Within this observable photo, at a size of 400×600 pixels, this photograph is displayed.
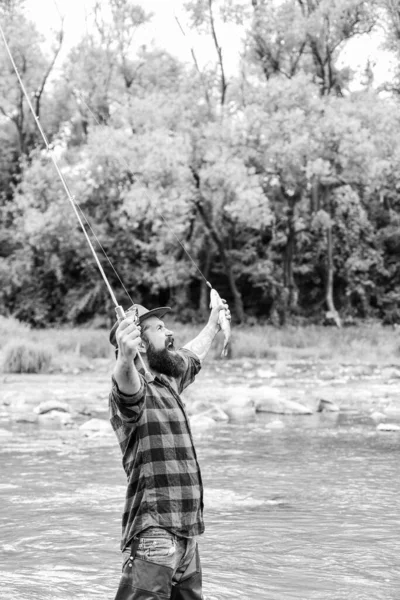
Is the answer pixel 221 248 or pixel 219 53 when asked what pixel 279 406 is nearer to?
pixel 221 248

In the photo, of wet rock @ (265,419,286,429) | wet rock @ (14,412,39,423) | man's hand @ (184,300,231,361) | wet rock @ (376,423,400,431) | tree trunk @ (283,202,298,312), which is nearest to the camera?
man's hand @ (184,300,231,361)

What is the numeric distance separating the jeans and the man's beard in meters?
0.66

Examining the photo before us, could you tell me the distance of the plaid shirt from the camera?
3490 mm

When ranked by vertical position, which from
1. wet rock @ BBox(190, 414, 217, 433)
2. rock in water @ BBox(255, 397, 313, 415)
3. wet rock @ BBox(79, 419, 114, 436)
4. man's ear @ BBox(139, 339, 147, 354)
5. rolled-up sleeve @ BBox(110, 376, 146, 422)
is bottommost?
wet rock @ BBox(79, 419, 114, 436)

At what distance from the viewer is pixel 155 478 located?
355 cm

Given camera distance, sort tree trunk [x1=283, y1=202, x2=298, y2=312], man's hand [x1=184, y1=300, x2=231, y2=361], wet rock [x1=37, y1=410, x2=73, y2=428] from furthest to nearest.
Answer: tree trunk [x1=283, y1=202, x2=298, y2=312], wet rock [x1=37, y1=410, x2=73, y2=428], man's hand [x1=184, y1=300, x2=231, y2=361]

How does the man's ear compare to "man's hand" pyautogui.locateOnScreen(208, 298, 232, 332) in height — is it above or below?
below

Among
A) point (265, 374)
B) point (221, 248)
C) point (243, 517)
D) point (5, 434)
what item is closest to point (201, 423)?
point (5, 434)

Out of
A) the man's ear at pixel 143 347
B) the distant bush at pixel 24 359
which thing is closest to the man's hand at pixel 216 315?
the man's ear at pixel 143 347

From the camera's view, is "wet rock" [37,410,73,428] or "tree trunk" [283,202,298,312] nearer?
"wet rock" [37,410,73,428]

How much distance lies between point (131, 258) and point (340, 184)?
920cm

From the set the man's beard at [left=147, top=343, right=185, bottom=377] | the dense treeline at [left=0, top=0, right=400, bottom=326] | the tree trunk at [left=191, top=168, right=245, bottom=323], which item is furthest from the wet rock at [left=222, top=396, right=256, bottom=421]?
the tree trunk at [left=191, top=168, right=245, bottom=323]

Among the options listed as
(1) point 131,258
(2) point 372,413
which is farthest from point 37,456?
(1) point 131,258

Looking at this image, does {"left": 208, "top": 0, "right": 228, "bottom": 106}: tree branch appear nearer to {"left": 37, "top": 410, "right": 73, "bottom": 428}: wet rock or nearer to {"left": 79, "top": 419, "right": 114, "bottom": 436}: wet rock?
{"left": 37, "top": 410, "right": 73, "bottom": 428}: wet rock
